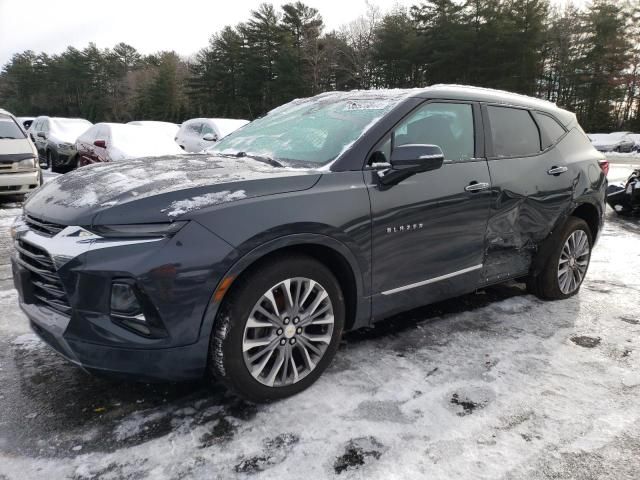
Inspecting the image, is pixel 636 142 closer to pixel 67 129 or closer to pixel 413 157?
pixel 67 129

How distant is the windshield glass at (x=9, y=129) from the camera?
868 centimetres

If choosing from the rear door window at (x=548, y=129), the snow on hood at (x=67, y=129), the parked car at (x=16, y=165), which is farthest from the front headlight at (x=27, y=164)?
the rear door window at (x=548, y=129)

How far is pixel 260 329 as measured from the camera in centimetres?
244

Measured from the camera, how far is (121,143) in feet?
33.9

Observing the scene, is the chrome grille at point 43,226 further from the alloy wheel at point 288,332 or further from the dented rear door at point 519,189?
the dented rear door at point 519,189

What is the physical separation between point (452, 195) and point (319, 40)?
1605 inches

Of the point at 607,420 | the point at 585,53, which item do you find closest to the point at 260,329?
the point at 607,420

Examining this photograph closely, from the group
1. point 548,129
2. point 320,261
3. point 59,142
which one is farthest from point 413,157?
point 59,142

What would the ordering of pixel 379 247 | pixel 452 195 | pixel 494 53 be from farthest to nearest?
pixel 494 53 < pixel 452 195 < pixel 379 247

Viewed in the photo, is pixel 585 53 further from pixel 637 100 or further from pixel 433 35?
pixel 433 35

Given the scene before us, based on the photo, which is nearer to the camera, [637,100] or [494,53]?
[494,53]

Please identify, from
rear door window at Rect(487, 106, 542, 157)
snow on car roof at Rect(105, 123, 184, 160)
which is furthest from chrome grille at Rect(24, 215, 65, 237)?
snow on car roof at Rect(105, 123, 184, 160)

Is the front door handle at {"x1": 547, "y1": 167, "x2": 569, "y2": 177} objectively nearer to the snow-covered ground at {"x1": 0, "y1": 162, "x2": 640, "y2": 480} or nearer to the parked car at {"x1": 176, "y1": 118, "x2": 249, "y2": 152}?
the snow-covered ground at {"x1": 0, "y1": 162, "x2": 640, "y2": 480}

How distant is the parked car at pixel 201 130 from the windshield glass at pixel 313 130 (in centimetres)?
929
